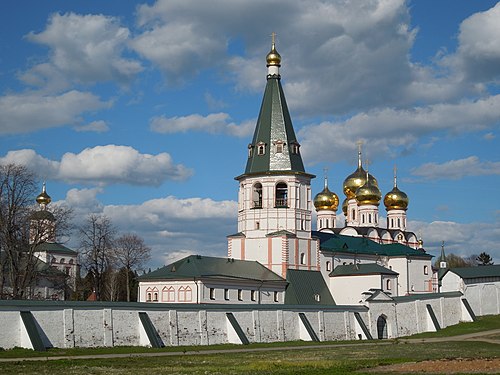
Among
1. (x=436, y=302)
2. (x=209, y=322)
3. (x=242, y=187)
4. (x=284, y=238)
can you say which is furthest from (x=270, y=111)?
(x=209, y=322)

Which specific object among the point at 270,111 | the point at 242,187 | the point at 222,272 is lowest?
the point at 222,272

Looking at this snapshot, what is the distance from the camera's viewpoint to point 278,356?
1160 inches

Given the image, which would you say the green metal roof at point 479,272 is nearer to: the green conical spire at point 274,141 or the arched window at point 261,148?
the green conical spire at point 274,141

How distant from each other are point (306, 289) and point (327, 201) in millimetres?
27198

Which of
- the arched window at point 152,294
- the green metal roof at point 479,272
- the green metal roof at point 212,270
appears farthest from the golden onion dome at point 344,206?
the arched window at point 152,294

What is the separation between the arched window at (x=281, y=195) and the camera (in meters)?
55.0

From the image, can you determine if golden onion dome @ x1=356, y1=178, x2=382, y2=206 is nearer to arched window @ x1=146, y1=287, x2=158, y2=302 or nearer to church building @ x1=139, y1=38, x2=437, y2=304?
church building @ x1=139, y1=38, x2=437, y2=304

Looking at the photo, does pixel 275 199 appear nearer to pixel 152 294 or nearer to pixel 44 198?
pixel 152 294

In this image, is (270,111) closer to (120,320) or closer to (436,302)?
(436,302)

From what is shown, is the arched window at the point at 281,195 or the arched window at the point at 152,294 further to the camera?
the arched window at the point at 281,195

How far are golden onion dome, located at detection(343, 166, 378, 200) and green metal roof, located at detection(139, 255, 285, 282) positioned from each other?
28.6 metres

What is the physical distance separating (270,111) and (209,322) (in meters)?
22.1

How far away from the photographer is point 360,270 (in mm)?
57219

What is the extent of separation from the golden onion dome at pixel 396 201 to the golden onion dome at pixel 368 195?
3.02m
